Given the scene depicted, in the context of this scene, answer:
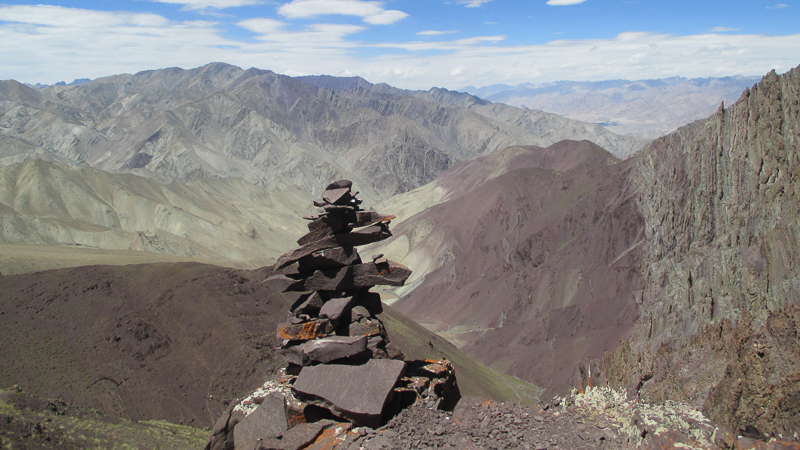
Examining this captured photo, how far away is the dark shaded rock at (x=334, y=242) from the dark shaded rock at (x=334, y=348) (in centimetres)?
218

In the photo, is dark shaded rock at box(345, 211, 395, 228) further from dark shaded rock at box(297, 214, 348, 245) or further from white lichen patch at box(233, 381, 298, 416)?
white lichen patch at box(233, 381, 298, 416)

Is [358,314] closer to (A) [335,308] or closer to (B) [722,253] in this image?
(A) [335,308]

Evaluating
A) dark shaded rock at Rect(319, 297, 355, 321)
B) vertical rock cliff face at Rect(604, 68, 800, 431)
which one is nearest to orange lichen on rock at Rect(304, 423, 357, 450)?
dark shaded rock at Rect(319, 297, 355, 321)

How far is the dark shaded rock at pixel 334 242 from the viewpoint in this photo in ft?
40.5

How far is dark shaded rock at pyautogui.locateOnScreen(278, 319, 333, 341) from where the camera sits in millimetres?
11875

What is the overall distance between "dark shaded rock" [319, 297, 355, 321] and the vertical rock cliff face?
7804 millimetres

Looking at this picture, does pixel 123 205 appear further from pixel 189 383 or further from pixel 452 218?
pixel 189 383

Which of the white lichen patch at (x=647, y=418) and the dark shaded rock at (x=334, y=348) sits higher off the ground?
the dark shaded rock at (x=334, y=348)

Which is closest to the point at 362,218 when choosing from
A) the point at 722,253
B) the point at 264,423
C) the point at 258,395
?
the point at 258,395

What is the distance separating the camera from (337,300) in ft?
40.7

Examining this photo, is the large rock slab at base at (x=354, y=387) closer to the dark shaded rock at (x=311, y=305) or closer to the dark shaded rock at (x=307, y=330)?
the dark shaded rock at (x=307, y=330)

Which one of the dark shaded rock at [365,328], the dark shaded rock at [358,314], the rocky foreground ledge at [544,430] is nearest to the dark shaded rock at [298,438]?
the rocky foreground ledge at [544,430]

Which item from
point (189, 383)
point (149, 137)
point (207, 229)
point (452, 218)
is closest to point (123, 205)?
point (207, 229)

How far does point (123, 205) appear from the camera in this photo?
103500 millimetres
